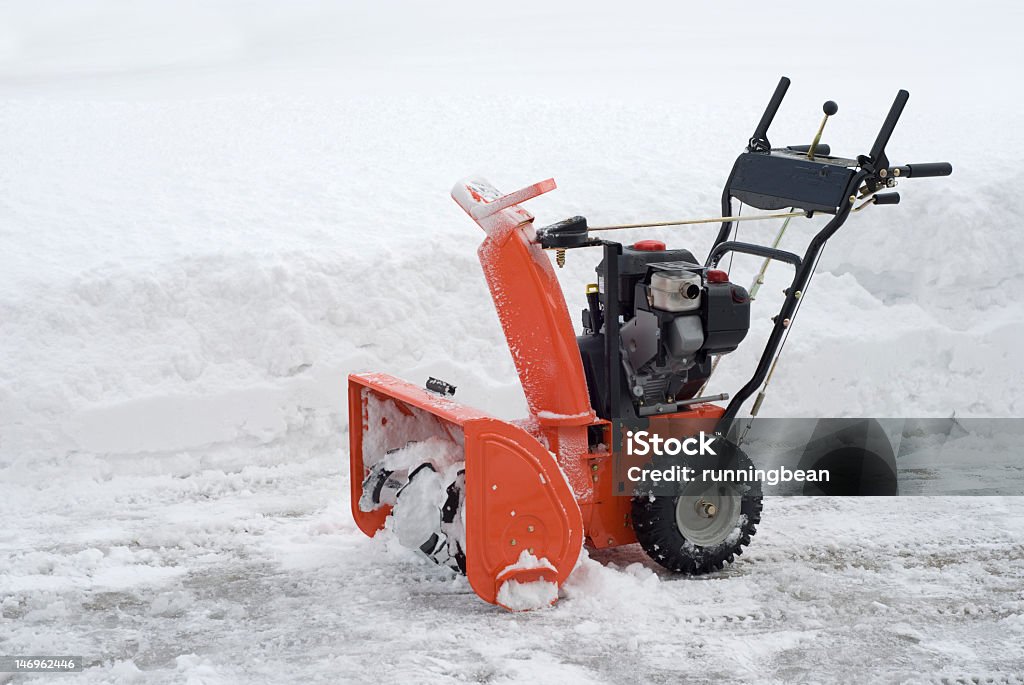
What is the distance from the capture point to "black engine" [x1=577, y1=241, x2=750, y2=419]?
4562 millimetres

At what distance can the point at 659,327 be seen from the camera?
460 cm

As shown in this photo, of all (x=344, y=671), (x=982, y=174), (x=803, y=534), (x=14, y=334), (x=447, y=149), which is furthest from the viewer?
(x=447, y=149)

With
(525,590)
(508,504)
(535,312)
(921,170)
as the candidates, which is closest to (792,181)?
(921,170)

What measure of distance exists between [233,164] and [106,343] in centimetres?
318

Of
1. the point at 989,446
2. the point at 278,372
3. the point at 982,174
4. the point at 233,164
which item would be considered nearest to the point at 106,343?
the point at 278,372

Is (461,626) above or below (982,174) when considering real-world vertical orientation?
below

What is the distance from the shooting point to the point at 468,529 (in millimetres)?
4332

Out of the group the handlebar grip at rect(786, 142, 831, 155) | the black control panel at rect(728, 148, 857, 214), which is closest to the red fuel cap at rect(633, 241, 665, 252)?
the black control panel at rect(728, 148, 857, 214)

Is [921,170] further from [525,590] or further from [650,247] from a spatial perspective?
[525,590]

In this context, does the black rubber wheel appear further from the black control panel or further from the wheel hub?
the black control panel

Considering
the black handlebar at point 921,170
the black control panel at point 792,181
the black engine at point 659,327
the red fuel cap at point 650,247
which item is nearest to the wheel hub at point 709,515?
the black engine at point 659,327

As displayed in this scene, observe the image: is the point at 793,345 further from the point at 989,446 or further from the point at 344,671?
the point at 344,671

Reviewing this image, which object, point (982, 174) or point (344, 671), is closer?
point (344, 671)

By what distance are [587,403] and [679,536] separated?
0.68 m
